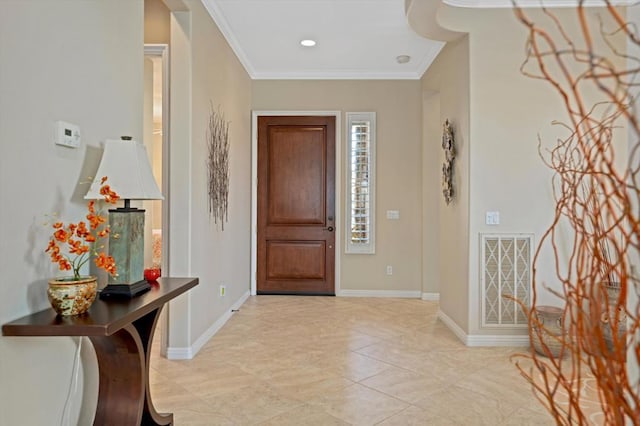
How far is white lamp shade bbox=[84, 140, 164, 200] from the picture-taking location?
5.71ft

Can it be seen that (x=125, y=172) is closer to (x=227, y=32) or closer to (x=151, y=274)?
(x=151, y=274)

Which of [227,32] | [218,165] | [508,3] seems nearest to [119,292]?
[218,165]

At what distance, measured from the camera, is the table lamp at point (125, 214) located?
1.75 metres

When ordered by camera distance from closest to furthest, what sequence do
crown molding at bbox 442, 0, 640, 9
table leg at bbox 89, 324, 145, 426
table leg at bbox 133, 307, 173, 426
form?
table leg at bbox 89, 324, 145, 426 → table leg at bbox 133, 307, 173, 426 → crown molding at bbox 442, 0, 640, 9

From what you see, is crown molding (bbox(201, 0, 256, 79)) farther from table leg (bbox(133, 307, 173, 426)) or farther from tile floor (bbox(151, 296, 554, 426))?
tile floor (bbox(151, 296, 554, 426))

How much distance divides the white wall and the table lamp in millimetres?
125

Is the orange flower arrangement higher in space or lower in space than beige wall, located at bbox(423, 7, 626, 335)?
lower

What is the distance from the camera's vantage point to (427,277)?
17.7ft

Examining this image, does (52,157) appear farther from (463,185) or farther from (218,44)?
(463,185)

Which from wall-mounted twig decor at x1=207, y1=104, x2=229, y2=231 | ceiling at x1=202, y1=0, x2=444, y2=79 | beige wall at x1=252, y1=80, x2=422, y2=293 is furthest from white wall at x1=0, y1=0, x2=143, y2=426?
beige wall at x1=252, y1=80, x2=422, y2=293

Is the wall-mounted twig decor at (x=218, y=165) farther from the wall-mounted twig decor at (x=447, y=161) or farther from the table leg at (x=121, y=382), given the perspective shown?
the wall-mounted twig decor at (x=447, y=161)

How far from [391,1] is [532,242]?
2359 millimetres

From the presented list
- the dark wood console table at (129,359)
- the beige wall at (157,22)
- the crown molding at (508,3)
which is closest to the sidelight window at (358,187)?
the crown molding at (508,3)

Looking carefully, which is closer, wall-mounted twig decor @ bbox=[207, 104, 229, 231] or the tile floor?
the tile floor
